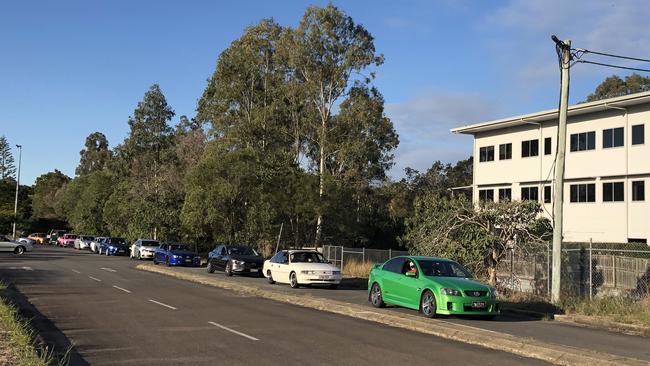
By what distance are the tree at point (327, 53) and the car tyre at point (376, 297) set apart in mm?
26701

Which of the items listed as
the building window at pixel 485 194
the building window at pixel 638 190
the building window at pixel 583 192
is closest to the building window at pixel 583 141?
the building window at pixel 583 192

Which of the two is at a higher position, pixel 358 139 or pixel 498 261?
pixel 358 139

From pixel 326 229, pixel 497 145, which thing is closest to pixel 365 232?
pixel 326 229

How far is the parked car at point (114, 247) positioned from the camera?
167 feet

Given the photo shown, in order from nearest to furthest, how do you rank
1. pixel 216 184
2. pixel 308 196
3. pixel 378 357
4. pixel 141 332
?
pixel 378 357 → pixel 141 332 → pixel 308 196 → pixel 216 184

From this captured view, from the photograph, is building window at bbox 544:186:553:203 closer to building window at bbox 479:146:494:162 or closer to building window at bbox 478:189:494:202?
building window at bbox 478:189:494:202

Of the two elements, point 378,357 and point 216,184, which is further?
point 216,184

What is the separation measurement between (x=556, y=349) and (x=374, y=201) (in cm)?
4220

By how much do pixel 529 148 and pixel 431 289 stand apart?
32374mm

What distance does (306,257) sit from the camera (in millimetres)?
23656

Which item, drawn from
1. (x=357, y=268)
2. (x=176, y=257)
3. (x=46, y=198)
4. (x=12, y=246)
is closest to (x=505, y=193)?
(x=357, y=268)

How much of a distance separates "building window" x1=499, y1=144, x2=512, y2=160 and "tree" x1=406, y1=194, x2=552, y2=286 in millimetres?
24945

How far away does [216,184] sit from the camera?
130ft

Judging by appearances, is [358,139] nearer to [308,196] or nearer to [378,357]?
[308,196]
